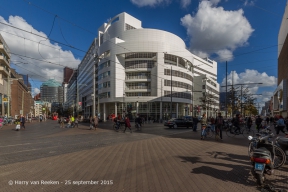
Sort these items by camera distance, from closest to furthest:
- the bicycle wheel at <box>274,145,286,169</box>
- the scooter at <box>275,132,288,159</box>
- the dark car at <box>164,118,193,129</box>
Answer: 1. the bicycle wheel at <box>274,145,286,169</box>
2. the scooter at <box>275,132,288,159</box>
3. the dark car at <box>164,118,193,129</box>

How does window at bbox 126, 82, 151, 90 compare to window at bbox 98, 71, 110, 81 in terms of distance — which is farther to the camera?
window at bbox 98, 71, 110, 81

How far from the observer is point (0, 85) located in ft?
153

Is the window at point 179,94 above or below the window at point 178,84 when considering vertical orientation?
below

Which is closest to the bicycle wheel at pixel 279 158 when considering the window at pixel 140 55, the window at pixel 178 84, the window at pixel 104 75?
the window at pixel 178 84

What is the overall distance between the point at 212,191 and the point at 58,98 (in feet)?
672

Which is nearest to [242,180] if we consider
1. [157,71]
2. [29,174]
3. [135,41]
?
[29,174]

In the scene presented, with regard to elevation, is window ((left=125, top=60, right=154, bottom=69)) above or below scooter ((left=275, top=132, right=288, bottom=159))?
above

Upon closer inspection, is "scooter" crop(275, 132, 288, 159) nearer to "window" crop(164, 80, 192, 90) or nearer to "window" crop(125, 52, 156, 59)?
"window" crop(164, 80, 192, 90)

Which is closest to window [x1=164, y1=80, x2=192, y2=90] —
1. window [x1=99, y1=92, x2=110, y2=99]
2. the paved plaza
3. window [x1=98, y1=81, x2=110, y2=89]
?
window [x1=98, y1=81, x2=110, y2=89]

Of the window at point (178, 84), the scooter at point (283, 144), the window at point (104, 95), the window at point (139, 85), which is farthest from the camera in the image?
the window at point (104, 95)

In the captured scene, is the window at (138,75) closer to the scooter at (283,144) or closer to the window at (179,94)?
the window at (179,94)

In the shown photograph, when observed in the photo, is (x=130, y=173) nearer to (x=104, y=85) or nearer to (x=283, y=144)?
(x=283, y=144)

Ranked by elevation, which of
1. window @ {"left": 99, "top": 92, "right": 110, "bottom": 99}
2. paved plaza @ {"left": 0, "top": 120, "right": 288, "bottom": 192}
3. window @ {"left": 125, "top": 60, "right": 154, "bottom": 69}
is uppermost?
window @ {"left": 125, "top": 60, "right": 154, "bottom": 69}

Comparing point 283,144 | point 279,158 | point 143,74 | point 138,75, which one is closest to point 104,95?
point 138,75
